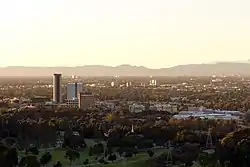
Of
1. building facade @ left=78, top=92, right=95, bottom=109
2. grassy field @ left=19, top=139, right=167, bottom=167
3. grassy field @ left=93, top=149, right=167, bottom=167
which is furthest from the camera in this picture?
building facade @ left=78, top=92, right=95, bottom=109

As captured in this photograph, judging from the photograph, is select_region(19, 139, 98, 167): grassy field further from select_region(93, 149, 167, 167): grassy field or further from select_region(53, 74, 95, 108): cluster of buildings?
select_region(53, 74, 95, 108): cluster of buildings

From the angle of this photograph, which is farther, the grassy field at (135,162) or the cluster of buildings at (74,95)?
the cluster of buildings at (74,95)

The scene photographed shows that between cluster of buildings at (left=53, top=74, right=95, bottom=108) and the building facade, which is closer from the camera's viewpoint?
the building facade

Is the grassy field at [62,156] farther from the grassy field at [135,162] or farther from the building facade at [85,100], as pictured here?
the building facade at [85,100]

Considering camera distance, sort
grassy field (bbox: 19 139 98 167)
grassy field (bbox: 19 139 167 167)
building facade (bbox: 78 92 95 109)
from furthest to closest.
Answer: building facade (bbox: 78 92 95 109), grassy field (bbox: 19 139 98 167), grassy field (bbox: 19 139 167 167)

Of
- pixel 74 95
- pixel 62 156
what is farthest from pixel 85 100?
pixel 62 156

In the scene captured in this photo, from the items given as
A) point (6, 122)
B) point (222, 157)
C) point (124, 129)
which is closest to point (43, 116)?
point (6, 122)

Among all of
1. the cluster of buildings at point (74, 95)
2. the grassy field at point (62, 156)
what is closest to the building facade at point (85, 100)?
the cluster of buildings at point (74, 95)

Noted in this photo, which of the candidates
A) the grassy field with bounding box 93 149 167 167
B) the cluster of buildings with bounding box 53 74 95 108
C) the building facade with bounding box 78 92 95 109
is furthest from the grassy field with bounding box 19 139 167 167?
the building facade with bounding box 78 92 95 109
